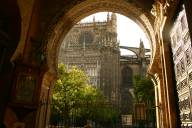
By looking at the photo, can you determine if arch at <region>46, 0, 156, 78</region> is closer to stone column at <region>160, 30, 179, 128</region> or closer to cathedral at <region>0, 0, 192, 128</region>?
cathedral at <region>0, 0, 192, 128</region>

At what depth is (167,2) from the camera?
591 centimetres

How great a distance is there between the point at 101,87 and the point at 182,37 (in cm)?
3702

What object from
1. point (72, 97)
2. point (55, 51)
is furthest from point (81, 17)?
point (72, 97)

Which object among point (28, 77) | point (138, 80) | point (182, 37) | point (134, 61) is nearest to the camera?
point (182, 37)

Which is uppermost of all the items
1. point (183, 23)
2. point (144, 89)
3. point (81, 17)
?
point (81, 17)

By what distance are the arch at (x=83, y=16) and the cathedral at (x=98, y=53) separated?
30324mm

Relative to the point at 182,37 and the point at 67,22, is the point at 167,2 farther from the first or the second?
the point at 67,22

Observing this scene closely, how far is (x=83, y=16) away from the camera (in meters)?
10.8

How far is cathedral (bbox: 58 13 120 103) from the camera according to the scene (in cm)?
4300

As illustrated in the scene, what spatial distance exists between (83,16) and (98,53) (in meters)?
36.4

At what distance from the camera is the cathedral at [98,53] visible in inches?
1693

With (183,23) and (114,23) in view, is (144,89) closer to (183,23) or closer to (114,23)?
(183,23)

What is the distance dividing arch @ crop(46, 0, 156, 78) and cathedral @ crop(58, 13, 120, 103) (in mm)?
30324

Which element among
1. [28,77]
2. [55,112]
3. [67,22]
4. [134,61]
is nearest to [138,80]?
[55,112]
